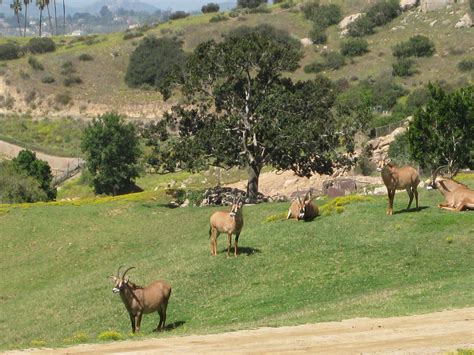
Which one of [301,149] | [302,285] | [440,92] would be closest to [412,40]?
[440,92]

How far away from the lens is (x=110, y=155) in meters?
87.1

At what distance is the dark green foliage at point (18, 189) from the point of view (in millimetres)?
74000

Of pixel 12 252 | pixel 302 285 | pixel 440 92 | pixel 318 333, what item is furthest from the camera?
pixel 440 92

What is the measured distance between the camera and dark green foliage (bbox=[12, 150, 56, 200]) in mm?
85062

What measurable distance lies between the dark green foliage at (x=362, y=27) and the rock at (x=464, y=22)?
17.2 meters

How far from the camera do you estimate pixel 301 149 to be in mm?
60781

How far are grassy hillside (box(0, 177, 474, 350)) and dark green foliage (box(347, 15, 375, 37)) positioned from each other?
117267mm

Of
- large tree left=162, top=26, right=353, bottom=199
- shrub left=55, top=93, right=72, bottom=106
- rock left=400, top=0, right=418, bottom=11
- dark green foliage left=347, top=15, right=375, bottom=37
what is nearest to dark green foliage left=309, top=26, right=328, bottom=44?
dark green foliage left=347, top=15, right=375, bottom=37

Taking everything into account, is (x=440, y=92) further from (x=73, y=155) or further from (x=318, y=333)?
(x=73, y=155)

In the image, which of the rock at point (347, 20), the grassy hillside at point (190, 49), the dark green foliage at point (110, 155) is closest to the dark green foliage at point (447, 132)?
the dark green foliage at point (110, 155)

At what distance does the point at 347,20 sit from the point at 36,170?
96.8 meters

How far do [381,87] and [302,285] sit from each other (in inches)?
3764

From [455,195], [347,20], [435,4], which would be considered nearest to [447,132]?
[455,195]

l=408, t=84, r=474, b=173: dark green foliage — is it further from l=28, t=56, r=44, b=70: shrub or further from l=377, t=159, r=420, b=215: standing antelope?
l=28, t=56, r=44, b=70: shrub
